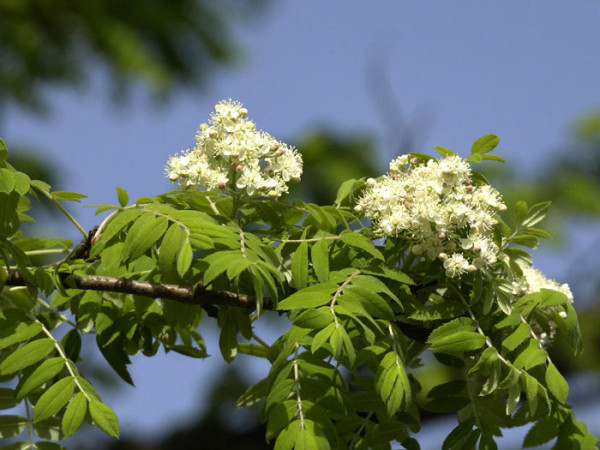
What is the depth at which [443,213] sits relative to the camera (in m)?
2.18

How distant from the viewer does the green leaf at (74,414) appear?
199 centimetres

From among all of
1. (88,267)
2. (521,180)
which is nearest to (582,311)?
(521,180)

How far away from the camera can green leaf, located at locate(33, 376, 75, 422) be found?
207 cm

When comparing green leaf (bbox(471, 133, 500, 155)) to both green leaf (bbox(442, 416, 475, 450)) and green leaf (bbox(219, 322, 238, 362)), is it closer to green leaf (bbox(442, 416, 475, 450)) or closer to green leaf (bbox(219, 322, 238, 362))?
green leaf (bbox(442, 416, 475, 450))

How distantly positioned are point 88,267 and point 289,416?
0.83m

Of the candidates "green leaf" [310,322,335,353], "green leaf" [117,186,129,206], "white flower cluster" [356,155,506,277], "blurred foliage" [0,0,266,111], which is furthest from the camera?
"blurred foliage" [0,0,266,111]

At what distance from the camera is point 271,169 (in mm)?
2371

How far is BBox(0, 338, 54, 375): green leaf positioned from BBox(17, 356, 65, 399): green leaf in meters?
0.03

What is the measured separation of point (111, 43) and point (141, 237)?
8.42m

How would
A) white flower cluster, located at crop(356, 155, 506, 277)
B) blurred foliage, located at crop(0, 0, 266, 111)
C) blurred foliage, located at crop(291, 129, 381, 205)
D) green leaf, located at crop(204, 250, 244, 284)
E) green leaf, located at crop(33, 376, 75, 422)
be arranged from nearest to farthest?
green leaf, located at crop(204, 250, 244, 284) → green leaf, located at crop(33, 376, 75, 422) → white flower cluster, located at crop(356, 155, 506, 277) → blurred foliage, located at crop(291, 129, 381, 205) → blurred foliage, located at crop(0, 0, 266, 111)

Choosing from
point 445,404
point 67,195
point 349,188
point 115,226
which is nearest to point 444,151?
point 349,188

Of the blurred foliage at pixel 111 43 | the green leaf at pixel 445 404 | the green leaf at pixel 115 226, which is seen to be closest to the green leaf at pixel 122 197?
the green leaf at pixel 115 226

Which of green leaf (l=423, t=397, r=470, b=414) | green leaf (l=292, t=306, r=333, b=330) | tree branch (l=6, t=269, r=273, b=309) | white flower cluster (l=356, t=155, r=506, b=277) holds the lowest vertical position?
green leaf (l=423, t=397, r=470, b=414)

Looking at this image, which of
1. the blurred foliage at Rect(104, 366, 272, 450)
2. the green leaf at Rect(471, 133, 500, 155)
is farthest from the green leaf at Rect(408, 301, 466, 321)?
the blurred foliage at Rect(104, 366, 272, 450)
